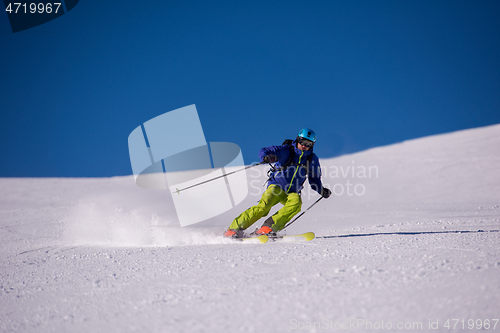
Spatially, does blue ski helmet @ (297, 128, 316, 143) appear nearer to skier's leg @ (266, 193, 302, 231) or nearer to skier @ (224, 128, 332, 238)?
skier @ (224, 128, 332, 238)

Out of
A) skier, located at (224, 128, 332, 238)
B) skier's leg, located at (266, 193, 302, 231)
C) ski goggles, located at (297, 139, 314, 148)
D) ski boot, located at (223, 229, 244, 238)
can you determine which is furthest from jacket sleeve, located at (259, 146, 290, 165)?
ski boot, located at (223, 229, 244, 238)

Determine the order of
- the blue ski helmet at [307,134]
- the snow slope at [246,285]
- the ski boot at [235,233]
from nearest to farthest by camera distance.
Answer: the snow slope at [246,285], the ski boot at [235,233], the blue ski helmet at [307,134]

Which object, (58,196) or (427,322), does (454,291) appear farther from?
(58,196)

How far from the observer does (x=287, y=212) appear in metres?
5.34

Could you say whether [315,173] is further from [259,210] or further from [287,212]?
[259,210]

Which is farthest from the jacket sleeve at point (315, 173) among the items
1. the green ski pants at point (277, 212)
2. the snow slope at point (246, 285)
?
the snow slope at point (246, 285)

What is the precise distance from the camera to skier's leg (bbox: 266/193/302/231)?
5243 millimetres

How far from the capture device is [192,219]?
29.7ft

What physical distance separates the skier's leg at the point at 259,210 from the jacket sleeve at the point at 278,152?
522mm

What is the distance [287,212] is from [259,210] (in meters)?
0.48

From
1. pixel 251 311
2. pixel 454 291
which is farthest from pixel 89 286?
pixel 454 291

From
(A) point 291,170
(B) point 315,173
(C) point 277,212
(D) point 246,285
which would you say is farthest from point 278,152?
(D) point 246,285

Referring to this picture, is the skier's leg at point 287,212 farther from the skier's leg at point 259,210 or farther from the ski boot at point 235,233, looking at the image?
the ski boot at point 235,233

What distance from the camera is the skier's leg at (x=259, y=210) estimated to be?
208 inches
